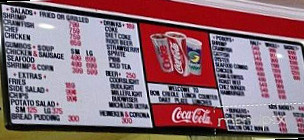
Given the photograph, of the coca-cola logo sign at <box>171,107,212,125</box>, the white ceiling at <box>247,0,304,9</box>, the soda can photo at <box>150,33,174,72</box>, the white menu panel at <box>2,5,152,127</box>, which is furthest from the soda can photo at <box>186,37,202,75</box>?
the white ceiling at <box>247,0,304,9</box>

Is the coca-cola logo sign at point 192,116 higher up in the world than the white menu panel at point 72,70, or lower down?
lower down

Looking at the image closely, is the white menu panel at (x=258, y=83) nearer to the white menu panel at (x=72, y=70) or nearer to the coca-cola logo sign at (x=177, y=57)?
the coca-cola logo sign at (x=177, y=57)

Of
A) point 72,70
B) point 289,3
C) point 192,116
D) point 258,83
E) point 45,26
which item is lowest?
point 192,116

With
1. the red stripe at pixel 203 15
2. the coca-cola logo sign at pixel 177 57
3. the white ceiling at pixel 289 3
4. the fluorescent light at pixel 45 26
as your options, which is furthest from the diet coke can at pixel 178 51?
the white ceiling at pixel 289 3

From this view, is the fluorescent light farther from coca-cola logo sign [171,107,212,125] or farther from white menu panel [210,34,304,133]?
white menu panel [210,34,304,133]

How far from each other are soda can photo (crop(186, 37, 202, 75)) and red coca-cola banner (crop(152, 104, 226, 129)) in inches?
9.3

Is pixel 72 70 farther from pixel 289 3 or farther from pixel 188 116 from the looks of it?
pixel 289 3

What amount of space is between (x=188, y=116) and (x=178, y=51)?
0.40 m

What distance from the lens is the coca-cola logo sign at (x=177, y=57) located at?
3.04 meters

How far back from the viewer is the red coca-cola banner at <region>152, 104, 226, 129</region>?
2.83 metres

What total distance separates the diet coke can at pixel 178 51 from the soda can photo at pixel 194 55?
27mm

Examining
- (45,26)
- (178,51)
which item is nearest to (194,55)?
(178,51)

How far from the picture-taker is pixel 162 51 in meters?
3.04

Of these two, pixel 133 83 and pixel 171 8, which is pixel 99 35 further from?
pixel 171 8
